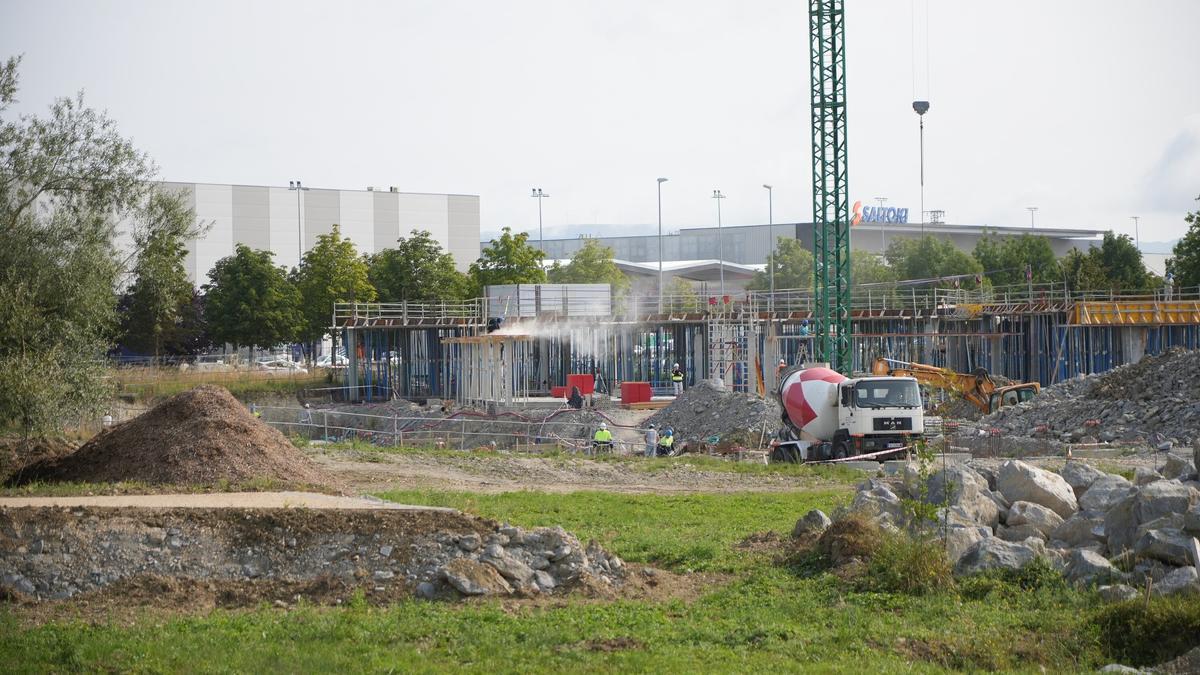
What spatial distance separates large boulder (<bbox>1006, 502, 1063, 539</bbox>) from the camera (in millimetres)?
15452

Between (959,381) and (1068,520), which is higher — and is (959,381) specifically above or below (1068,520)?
above

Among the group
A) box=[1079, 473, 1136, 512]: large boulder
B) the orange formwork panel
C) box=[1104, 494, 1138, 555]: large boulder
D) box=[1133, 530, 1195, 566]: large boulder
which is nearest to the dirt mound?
box=[1079, 473, 1136, 512]: large boulder

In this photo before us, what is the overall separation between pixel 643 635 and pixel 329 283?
202 ft

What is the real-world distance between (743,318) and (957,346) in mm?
12672

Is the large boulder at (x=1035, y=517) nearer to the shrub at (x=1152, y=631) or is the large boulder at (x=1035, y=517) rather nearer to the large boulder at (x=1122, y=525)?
the large boulder at (x=1122, y=525)

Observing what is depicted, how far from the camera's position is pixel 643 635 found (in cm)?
1192

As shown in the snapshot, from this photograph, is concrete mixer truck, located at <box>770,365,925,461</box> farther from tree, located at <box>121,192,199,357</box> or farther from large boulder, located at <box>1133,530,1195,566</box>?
large boulder, located at <box>1133,530,1195,566</box>

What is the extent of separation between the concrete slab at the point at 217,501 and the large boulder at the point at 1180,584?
937 cm

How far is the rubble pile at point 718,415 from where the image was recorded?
1533 inches

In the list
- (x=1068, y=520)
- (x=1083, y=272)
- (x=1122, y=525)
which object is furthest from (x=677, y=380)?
(x=1122, y=525)

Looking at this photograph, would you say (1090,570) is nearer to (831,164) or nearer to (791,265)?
(831,164)

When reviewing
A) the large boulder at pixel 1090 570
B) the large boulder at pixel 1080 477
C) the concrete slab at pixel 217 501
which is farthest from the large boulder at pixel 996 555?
the concrete slab at pixel 217 501

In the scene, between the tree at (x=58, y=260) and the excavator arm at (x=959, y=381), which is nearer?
the tree at (x=58, y=260)

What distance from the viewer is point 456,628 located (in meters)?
12.1
